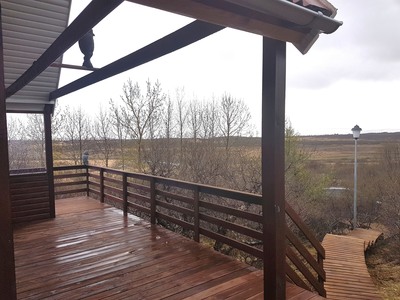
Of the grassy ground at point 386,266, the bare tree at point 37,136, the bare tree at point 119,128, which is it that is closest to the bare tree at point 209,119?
the bare tree at point 119,128

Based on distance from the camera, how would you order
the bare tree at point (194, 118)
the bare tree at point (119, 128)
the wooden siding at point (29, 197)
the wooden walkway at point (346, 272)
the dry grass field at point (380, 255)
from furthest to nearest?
1. the bare tree at point (194, 118)
2. the bare tree at point (119, 128)
3. the dry grass field at point (380, 255)
4. the wooden siding at point (29, 197)
5. the wooden walkway at point (346, 272)

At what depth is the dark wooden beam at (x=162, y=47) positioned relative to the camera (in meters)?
1.85

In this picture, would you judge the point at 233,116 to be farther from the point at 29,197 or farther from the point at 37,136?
the point at 29,197

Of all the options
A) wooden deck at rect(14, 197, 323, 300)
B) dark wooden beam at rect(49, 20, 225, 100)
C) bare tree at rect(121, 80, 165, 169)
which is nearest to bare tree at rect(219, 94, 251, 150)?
bare tree at rect(121, 80, 165, 169)

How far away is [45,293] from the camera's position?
8.68 feet

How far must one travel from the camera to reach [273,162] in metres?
1.82

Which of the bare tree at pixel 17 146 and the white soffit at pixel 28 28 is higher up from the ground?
the white soffit at pixel 28 28

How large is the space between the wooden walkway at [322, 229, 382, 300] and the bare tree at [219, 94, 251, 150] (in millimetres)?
7041

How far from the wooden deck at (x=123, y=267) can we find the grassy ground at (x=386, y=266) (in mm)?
5707

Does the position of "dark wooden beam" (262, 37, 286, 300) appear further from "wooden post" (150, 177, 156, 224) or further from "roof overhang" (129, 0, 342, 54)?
"wooden post" (150, 177, 156, 224)

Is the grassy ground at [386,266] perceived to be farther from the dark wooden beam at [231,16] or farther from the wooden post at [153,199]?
the dark wooden beam at [231,16]

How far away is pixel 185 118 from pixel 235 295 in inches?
454

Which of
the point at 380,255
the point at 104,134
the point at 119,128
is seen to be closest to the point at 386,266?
the point at 380,255

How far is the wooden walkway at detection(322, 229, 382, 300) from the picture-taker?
4.70 metres
